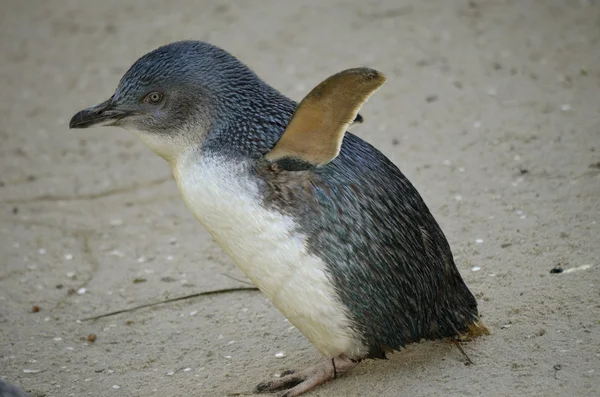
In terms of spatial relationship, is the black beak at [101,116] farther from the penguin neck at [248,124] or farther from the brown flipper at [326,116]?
the brown flipper at [326,116]

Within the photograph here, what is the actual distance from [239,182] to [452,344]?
1.23 meters

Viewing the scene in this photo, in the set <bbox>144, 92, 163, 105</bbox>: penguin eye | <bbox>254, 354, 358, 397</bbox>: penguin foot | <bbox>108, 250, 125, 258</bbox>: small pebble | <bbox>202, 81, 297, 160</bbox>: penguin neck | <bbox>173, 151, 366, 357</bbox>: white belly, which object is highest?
<bbox>144, 92, 163, 105</bbox>: penguin eye

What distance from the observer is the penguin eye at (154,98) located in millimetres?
3818

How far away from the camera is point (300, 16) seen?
28.9 feet

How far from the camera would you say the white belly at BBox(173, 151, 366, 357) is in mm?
3561

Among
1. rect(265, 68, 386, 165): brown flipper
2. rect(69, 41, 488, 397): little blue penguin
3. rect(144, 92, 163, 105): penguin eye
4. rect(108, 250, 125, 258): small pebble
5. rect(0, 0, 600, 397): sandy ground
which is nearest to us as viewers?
rect(265, 68, 386, 165): brown flipper

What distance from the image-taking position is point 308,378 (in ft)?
12.6

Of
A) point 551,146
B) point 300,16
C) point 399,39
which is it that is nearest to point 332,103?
point 551,146

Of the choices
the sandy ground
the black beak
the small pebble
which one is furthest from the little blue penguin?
the small pebble

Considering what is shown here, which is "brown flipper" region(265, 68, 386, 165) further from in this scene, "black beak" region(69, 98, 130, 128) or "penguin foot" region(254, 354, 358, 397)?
"penguin foot" region(254, 354, 358, 397)

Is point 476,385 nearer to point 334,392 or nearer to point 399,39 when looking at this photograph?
point 334,392

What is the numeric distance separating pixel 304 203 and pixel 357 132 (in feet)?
10.5

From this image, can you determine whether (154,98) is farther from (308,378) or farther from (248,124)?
(308,378)

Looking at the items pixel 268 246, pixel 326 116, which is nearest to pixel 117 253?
pixel 268 246
